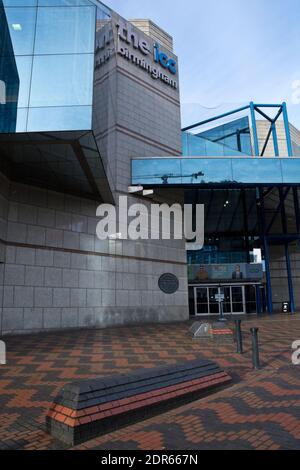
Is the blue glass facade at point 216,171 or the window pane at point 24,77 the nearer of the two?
the window pane at point 24,77

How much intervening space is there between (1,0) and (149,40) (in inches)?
560

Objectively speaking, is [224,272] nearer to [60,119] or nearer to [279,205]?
[279,205]

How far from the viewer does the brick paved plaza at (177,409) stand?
4.20 m

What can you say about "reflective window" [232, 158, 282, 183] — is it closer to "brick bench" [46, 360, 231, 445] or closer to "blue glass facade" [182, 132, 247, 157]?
"blue glass facade" [182, 132, 247, 157]

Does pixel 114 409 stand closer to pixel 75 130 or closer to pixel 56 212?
pixel 75 130

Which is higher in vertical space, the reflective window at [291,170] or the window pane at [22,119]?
the reflective window at [291,170]

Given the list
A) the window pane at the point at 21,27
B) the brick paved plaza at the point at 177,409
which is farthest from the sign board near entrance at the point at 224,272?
the window pane at the point at 21,27

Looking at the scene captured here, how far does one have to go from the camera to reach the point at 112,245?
18625 millimetres

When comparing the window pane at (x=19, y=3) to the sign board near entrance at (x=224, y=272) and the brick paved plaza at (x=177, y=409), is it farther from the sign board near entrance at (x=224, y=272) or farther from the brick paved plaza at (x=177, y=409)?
the sign board near entrance at (x=224, y=272)

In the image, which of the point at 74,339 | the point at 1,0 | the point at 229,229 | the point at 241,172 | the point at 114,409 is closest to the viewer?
the point at 114,409

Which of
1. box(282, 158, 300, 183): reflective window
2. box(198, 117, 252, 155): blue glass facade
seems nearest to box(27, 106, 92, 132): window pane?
box(282, 158, 300, 183): reflective window

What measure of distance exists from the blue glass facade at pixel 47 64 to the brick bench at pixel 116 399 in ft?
24.9

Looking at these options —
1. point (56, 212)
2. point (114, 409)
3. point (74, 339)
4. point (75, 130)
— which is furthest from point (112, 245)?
point (114, 409)

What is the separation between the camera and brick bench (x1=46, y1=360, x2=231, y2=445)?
13.9 ft
